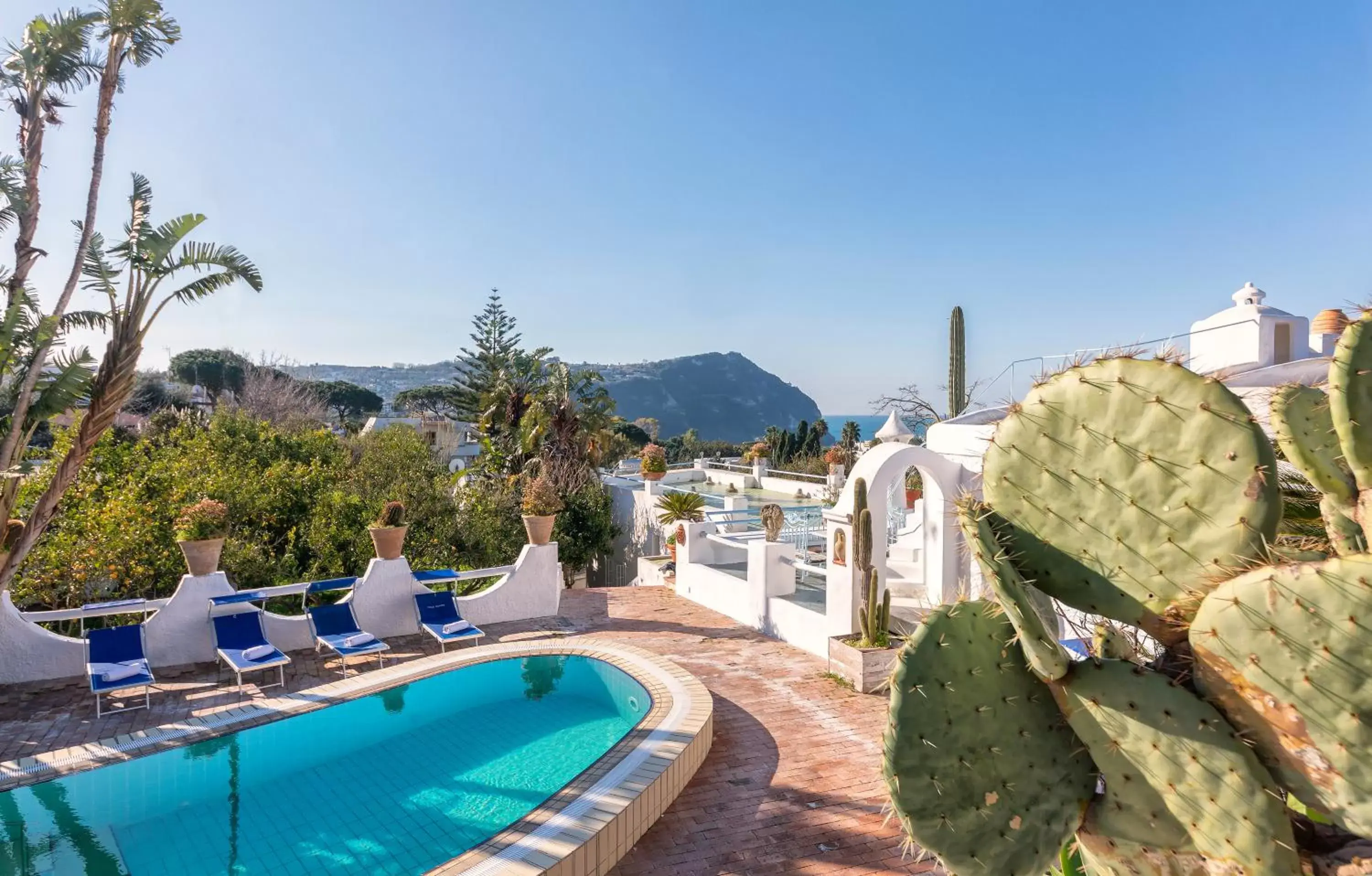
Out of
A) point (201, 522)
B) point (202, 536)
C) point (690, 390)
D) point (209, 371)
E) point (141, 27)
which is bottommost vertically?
point (202, 536)

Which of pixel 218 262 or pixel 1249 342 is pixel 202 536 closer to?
pixel 218 262

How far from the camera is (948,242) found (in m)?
17.7

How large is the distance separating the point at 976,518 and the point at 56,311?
9.54 meters

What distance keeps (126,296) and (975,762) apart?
29.5 ft

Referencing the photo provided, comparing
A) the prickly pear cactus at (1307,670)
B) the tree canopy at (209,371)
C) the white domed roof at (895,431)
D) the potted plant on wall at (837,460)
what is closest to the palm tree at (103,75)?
the prickly pear cactus at (1307,670)

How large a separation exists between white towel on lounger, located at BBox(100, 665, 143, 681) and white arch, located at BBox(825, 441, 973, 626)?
7.08 meters

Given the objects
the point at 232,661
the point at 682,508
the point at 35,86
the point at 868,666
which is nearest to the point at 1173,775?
the point at 868,666

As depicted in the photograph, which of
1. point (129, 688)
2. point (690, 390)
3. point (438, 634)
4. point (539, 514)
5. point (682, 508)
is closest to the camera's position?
point (129, 688)

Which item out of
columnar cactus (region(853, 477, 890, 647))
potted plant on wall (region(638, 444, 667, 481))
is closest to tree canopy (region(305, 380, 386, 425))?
potted plant on wall (region(638, 444, 667, 481))

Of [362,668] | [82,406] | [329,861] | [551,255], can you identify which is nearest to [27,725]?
[362,668]

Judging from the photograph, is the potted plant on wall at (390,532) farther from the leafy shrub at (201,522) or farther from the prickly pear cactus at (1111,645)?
the prickly pear cactus at (1111,645)

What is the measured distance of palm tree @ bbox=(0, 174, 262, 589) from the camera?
721cm

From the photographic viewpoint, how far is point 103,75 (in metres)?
7.63

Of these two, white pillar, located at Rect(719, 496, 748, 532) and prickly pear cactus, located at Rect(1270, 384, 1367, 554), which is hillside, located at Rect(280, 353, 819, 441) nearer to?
white pillar, located at Rect(719, 496, 748, 532)
